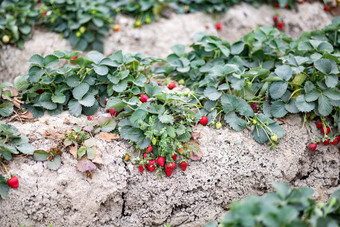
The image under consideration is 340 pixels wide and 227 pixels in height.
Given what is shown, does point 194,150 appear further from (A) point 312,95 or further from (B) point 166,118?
(A) point 312,95

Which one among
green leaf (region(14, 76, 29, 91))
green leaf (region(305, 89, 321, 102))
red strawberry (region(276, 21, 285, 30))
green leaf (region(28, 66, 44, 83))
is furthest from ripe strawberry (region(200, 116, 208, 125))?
red strawberry (region(276, 21, 285, 30))

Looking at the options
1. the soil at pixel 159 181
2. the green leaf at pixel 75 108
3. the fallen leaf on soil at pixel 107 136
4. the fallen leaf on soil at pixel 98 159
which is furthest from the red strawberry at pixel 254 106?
the green leaf at pixel 75 108

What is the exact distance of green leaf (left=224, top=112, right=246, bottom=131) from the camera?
8.18ft

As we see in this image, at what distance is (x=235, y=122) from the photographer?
8.22 ft

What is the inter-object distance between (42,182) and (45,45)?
6.30 feet

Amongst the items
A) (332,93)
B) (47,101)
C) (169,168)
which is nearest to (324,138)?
(332,93)

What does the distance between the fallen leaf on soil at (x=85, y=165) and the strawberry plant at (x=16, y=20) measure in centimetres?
195

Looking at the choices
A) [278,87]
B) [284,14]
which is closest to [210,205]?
[278,87]

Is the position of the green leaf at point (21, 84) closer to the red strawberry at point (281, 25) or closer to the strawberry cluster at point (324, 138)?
the strawberry cluster at point (324, 138)

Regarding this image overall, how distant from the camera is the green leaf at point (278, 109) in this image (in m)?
2.57

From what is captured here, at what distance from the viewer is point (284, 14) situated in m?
4.16

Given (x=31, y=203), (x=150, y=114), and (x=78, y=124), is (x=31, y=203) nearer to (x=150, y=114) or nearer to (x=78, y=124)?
(x=78, y=124)

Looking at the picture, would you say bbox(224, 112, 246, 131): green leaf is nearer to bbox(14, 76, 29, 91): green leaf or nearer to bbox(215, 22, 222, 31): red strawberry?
bbox(14, 76, 29, 91): green leaf

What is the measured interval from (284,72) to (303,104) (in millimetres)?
297
